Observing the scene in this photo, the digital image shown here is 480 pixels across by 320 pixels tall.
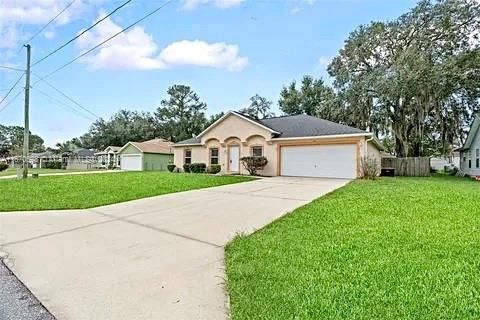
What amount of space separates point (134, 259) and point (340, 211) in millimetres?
4465

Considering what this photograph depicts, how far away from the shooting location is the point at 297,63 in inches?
789

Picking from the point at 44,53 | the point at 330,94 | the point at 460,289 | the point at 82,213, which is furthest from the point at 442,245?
the point at 330,94

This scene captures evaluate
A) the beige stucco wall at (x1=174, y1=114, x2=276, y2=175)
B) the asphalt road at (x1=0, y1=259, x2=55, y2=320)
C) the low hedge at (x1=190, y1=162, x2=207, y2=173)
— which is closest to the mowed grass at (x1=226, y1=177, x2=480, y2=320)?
the asphalt road at (x1=0, y1=259, x2=55, y2=320)

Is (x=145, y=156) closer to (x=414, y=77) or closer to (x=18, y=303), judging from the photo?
(x=414, y=77)

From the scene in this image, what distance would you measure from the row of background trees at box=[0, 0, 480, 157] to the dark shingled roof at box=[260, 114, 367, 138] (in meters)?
3.86

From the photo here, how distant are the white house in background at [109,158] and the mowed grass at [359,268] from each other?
34698 mm

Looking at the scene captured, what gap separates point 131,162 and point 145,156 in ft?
6.79

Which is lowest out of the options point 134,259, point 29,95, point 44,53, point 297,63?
point 134,259

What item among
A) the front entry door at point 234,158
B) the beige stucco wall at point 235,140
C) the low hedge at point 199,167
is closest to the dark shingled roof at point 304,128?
the beige stucco wall at point 235,140

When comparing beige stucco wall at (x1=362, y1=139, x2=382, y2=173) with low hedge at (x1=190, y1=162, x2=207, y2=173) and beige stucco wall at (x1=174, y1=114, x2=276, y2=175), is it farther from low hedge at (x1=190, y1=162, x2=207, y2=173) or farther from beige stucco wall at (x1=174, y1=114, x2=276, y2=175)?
low hedge at (x1=190, y1=162, x2=207, y2=173)

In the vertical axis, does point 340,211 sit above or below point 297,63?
below

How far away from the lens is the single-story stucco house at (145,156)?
31.5 meters

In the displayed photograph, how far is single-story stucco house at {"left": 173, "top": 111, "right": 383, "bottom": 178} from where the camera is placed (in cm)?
1703

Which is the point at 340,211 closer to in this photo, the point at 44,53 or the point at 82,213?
the point at 82,213
